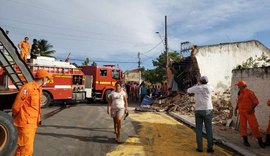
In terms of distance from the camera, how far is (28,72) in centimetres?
716

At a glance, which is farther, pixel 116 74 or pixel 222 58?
pixel 116 74

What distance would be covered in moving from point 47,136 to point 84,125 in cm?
261

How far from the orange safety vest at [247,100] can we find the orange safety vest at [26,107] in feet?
18.6

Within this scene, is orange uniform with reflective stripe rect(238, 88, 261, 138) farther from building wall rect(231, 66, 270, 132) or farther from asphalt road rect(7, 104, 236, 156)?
building wall rect(231, 66, 270, 132)

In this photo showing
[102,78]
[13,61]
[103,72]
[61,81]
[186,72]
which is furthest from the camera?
[186,72]

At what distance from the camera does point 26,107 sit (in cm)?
503

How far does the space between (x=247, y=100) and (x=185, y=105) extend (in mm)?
9895

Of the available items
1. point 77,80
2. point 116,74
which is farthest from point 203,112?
point 116,74

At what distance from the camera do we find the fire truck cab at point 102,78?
22.5 metres

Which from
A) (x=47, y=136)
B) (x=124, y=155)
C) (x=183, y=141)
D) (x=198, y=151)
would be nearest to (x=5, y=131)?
(x=124, y=155)

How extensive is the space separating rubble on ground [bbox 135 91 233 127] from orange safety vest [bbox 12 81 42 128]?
35.0 ft

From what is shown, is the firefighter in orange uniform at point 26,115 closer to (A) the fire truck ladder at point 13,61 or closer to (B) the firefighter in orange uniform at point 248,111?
(A) the fire truck ladder at point 13,61

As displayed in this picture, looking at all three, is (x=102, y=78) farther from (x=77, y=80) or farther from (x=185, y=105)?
(x=185, y=105)

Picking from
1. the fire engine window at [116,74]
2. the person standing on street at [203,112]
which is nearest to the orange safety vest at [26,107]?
the person standing on street at [203,112]
